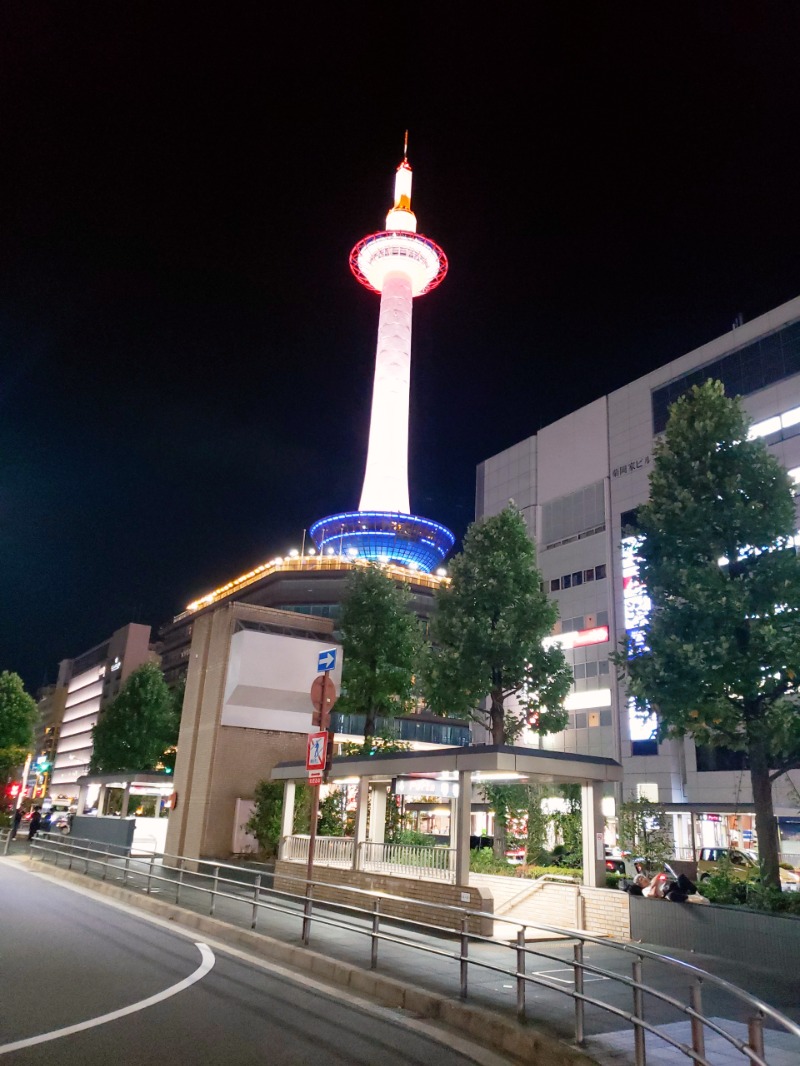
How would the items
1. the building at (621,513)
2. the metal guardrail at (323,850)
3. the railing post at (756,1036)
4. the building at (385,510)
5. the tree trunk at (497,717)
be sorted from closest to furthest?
the railing post at (756,1036) → the metal guardrail at (323,850) → the tree trunk at (497,717) → the building at (621,513) → the building at (385,510)

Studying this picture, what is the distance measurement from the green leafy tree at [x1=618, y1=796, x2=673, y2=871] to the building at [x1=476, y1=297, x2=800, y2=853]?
47.9 feet

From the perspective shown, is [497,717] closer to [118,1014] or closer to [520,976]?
[520,976]

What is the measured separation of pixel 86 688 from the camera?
5438 inches

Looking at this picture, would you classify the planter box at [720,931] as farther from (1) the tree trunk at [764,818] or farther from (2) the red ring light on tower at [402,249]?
(2) the red ring light on tower at [402,249]

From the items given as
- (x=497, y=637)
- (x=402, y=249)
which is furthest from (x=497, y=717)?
(x=402, y=249)

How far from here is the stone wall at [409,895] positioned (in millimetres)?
15366

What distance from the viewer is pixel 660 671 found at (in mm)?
16750

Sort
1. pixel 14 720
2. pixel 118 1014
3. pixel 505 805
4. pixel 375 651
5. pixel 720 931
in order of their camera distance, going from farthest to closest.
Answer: pixel 14 720 → pixel 375 651 → pixel 505 805 → pixel 720 931 → pixel 118 1014

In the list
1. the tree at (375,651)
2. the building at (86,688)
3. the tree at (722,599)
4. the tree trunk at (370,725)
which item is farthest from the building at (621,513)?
the building at (86,688)

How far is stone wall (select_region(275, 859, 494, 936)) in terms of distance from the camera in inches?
605

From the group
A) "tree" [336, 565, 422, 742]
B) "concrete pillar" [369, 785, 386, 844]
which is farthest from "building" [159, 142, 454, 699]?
"concrete pillar" [369, 785, 386, 844]

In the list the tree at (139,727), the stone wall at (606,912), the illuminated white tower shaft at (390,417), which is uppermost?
the illuminated white tower shaft at (390,417)

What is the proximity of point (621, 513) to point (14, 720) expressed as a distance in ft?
151

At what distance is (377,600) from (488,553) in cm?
611
